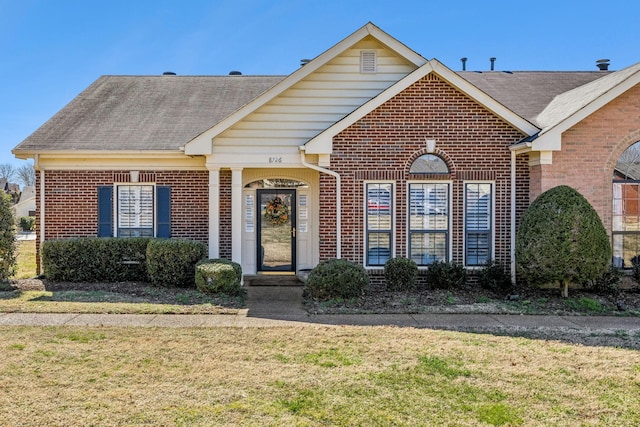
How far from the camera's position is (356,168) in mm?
10805

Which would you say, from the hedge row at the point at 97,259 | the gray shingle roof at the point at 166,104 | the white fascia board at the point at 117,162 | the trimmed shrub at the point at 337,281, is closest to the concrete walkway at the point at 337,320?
the trimmed shrub at the point at 337,281

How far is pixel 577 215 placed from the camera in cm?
931

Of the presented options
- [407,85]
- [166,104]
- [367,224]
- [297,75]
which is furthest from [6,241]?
[407,85]

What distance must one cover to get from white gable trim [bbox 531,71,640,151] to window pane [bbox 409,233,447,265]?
2830 millimetres

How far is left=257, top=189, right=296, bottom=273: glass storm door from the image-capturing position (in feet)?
41.3

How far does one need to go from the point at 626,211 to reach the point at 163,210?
35.7 ft

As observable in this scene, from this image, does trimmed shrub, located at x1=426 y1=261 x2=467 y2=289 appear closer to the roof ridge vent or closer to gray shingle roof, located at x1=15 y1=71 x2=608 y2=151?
gray shingle roof, located at x1=15 y1=71 x2=608 y2=151

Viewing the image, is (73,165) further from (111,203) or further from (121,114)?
(121,114)

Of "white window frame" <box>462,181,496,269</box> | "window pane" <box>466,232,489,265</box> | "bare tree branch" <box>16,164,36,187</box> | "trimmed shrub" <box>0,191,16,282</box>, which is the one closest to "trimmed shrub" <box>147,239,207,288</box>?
"trimmed shrub" <box>0,191,16,282</box>

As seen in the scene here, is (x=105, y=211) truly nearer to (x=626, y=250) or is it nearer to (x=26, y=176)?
(x=626, y=250)

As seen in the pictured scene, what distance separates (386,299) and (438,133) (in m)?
3.95

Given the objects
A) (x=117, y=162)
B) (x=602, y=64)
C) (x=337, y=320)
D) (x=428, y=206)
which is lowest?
(x=337, y=320)

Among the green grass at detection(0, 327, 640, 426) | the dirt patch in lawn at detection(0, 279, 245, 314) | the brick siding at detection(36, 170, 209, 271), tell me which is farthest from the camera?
the brick siding at detection(36, 170, 209, 271)

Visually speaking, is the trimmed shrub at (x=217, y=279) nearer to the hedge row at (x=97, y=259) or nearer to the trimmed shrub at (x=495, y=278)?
the hedge row at (x=97, y=259)
